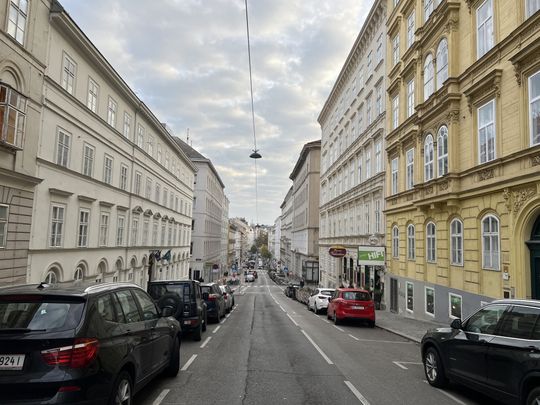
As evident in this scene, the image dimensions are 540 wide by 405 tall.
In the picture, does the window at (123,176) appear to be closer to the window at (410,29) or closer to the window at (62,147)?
the window at (62,147)

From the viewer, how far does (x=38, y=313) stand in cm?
493

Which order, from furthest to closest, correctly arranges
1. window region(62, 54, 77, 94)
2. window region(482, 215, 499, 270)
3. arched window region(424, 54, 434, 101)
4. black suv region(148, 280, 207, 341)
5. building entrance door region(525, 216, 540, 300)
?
arched window region(424, 54, 434, 101) → window region(62, 54, 77, 94) → window region(482, 215, 499, 270) → black suv region(148, 280, 207, 341) → building entrance door region(525, 216, 540, 300)

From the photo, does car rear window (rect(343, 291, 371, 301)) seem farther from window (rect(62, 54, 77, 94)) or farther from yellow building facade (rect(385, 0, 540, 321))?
window (rect(62, 54, 77, 94))

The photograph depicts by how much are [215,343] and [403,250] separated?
1385 cm

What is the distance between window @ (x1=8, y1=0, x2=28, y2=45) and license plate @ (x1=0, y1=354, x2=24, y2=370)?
41.9 ft

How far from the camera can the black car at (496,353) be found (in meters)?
5.77

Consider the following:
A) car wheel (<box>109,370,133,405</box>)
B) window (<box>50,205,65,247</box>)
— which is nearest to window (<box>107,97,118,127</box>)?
window (<box>50,205,65,247</box>)

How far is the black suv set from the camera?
12.6m

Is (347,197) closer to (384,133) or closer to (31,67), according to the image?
(384,133)

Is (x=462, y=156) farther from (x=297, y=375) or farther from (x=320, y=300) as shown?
(x=297, y=375)

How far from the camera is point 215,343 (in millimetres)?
12336

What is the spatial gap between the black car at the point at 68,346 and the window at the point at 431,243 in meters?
15.9

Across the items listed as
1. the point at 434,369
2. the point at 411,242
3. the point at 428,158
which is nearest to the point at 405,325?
the point at 411,242

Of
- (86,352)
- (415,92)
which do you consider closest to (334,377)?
(86,352)
